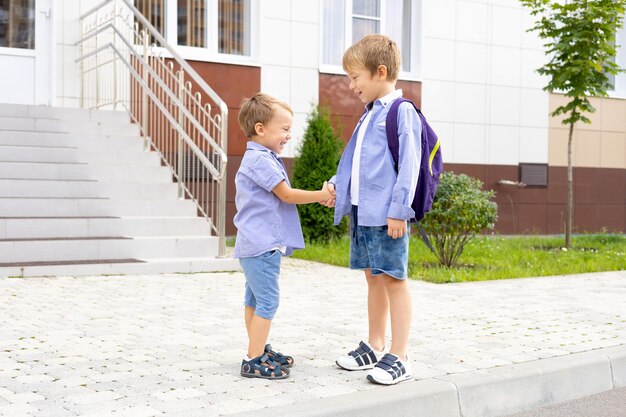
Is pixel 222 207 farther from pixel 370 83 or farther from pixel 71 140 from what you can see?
pixel 370 83

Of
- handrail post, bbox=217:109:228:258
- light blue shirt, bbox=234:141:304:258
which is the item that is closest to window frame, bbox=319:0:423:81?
handrail post, bbox=217:109:228:258

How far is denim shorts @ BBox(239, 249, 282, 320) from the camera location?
4367 mm

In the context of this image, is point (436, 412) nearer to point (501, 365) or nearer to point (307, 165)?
point (501, 365)

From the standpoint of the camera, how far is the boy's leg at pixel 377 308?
4.59m

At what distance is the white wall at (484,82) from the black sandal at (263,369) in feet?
36.0

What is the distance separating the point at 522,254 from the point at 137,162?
16.3 feet

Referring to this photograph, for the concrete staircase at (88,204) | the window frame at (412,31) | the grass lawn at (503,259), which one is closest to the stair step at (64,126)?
the concrete staircase at (88,204)

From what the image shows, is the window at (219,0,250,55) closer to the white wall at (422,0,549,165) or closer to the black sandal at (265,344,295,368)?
the white wall at (422,0,549,165)

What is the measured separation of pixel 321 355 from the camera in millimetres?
4969

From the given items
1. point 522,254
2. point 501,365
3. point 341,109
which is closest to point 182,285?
point 501,365

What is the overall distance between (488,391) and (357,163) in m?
1.30

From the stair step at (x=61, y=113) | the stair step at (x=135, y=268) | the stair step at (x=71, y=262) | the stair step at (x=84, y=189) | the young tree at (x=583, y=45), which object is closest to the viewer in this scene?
the stair step at (x=135, y=268)

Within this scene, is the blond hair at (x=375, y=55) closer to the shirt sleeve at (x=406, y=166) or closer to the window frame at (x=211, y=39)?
the shirt sleeve at (x=406, y=166)

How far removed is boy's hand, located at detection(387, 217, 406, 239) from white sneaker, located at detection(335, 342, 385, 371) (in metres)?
0.73
